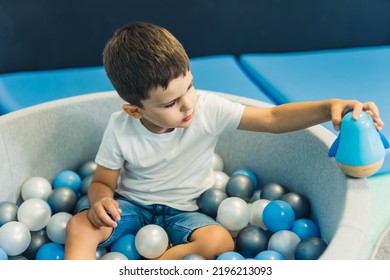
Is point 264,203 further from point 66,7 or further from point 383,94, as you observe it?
point 66,7

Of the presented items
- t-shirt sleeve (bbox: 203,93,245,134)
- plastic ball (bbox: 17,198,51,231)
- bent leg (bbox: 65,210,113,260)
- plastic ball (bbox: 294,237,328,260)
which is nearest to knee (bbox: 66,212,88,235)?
bent leg (bbox: 65,210,113,260)

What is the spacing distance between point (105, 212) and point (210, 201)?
0.86ft

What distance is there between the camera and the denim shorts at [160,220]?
1.24 meters

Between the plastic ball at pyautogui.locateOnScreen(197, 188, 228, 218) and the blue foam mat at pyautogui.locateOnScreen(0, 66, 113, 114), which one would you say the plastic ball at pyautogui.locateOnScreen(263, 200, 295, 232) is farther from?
the blue foam mat at pyautogui.locateOnScreen(0, 66, 113, 114)

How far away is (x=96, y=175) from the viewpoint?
1.28 m

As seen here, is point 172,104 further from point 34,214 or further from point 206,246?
point 34,214

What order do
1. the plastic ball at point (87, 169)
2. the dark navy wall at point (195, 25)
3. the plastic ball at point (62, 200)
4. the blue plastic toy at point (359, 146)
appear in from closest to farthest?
the blue plastic toy at point (359, 146), the plastic ball at point (62, 200), the plastic ball at point (87, 169), the dark navy wall at point (195, 25)

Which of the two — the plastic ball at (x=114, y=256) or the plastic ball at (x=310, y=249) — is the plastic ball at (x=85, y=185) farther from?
the plastic ball at (x=310, y=249)

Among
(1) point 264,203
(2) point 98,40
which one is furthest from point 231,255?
(2) point 98,40

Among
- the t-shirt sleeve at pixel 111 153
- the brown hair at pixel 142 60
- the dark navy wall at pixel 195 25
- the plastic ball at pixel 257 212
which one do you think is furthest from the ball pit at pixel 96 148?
the dark navy wall at pixel 195 25

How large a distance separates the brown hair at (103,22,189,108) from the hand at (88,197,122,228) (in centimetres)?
20

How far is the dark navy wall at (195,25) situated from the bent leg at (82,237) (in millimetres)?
858

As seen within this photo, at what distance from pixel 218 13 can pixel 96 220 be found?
1.06m
